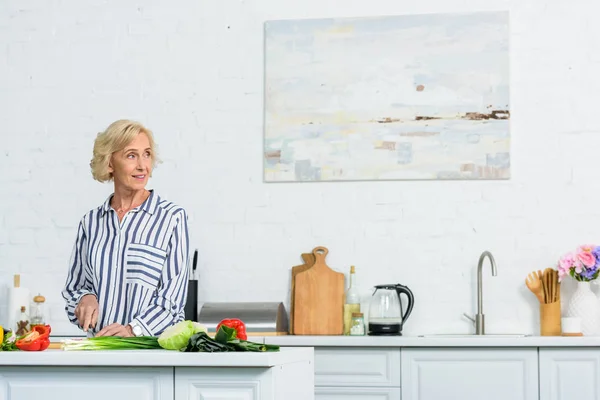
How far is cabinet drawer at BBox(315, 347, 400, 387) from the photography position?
4.04 meters

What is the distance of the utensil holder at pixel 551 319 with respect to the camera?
14.2 ft

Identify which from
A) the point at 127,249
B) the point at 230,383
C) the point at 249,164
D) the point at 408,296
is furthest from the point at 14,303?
the point at 230,383

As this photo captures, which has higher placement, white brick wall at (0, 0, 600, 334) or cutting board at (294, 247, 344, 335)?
white brick wall at (0, 0, 600, 334)

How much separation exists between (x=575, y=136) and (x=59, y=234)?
2.67 m

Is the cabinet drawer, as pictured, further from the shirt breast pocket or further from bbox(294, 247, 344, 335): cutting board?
the shirt breast pocket

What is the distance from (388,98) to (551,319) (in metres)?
1.34

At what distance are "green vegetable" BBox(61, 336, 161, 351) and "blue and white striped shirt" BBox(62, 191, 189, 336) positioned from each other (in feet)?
1.33

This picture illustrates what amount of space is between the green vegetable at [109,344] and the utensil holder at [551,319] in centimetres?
239

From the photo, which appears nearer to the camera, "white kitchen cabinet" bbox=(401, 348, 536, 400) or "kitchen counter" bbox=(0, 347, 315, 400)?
"kitchen counter" bbox=(0, 347, 315, 400)

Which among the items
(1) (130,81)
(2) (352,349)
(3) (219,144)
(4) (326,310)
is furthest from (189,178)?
(2) (352,349)

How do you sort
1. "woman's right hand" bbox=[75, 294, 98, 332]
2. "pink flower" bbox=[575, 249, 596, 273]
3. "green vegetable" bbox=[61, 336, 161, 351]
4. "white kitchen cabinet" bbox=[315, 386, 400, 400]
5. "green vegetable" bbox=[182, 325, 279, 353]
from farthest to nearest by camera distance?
"pink flower" bbox=[575, 249, 596, 273] < "white kitchen cabinet" bbox=[315, 386, 400, 400] < "woman's right hand" bbox=[75, 294, 98, 332] < "green vegetable" bbox=[61, 336, 161, 351] < "green vegetable" bbox=[182, 325, 279, 353]

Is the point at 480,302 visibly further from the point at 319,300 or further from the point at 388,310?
the point at 319,300

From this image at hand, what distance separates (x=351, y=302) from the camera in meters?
4.47

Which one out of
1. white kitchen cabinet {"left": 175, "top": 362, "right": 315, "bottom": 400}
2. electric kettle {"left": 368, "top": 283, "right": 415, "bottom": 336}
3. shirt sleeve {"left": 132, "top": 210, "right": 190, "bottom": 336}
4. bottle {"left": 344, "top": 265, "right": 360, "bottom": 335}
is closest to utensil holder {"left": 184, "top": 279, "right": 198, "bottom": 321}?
bottle {"left": 344, "top": 265, "right": 360, "bottom": 335}
